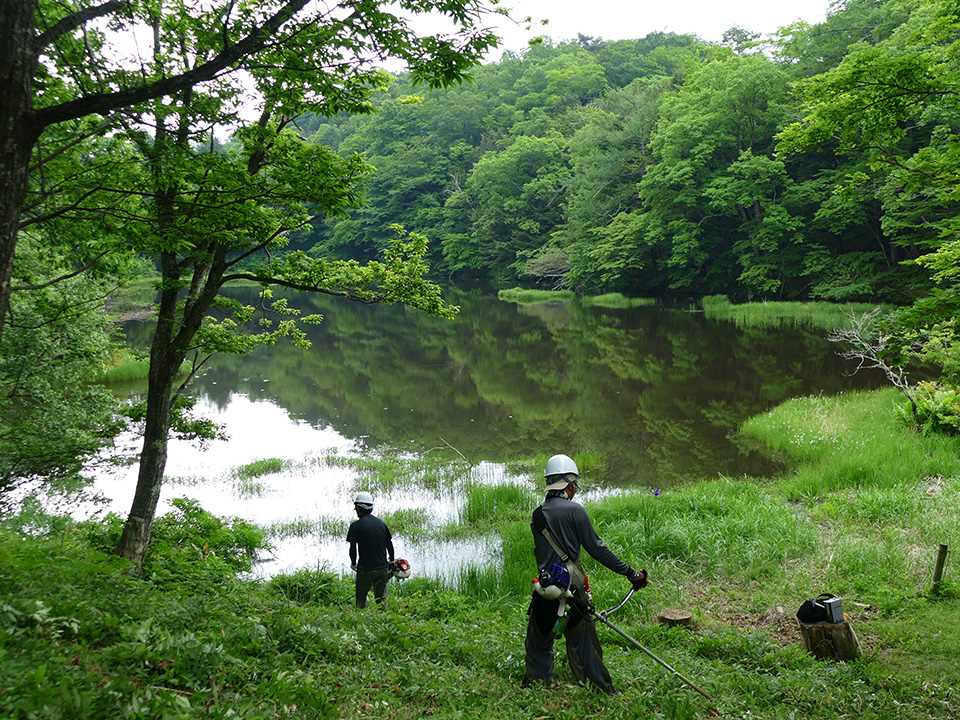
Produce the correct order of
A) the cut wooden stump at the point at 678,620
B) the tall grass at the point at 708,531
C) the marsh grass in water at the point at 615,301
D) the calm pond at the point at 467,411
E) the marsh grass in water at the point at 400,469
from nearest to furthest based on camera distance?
1. the cut wooden stump at the point at 678,620
2. the tall grass at the point at 708,531
3. the calm pond at the point at 467,411
4. the marsh grass in water at the point at 400,469
5. the marsh grass in water at the point at 615,301

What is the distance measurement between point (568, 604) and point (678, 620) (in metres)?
2.00

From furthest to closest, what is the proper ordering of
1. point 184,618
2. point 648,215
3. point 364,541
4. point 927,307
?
point 648,215 → point 364,541 → point 927,307 → point 184,618

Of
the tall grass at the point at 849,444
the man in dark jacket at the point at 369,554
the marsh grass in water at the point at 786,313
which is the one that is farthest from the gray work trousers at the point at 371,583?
the marsh grass in water at the point at 786,313

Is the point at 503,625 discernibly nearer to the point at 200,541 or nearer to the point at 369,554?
the point at 369,554

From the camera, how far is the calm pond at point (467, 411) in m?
11.5

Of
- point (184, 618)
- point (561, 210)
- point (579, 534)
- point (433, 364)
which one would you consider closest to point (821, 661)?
point (579, 534)

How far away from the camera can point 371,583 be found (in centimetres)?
674

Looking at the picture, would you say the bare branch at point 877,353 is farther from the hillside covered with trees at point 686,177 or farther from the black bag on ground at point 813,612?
the black bag on ground at point 813,612

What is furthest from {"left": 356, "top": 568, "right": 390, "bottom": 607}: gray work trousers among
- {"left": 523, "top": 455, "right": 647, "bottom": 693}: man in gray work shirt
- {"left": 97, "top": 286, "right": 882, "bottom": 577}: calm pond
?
{"left": 523, "top": 455, "right": 647, "bottom": 693}: man in gray work shirt

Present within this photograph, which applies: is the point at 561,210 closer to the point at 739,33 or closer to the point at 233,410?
the point at 739,33

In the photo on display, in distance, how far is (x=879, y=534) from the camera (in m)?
7.81

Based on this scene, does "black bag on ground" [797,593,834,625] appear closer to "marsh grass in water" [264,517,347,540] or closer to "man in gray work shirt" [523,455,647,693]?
"man in gray work shirt" [523,455,647,693]

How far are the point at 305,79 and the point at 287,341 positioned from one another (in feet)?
106

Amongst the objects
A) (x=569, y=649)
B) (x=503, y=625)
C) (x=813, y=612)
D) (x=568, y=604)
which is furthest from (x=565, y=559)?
(x=813, y=612)
